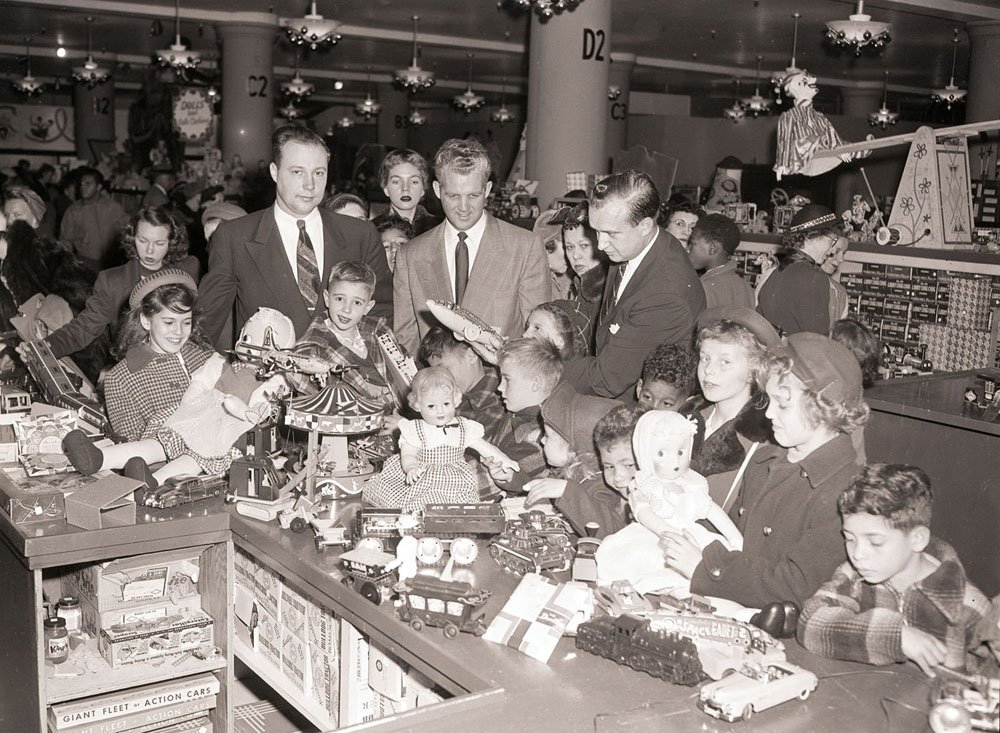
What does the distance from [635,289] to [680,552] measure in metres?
1.13

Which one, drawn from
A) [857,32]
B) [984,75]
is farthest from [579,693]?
[984,75]

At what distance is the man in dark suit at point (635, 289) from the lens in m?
3.24

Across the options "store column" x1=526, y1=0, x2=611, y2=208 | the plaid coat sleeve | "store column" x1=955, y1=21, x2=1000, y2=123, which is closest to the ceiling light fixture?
"store column" x1=526, y1=0, x2=611, y2=208

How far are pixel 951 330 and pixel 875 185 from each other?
14636 millimetres

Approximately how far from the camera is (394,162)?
5.14 m

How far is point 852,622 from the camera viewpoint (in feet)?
7.11

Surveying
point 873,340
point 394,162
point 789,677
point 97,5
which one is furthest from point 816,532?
point 97,5

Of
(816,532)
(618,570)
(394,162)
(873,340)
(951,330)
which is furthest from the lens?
(951,330)

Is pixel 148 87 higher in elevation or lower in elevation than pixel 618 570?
higher

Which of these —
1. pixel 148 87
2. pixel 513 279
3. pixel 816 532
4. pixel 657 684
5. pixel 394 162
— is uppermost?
pixel 148 87

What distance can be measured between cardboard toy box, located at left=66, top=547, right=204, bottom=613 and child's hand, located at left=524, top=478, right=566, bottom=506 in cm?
130

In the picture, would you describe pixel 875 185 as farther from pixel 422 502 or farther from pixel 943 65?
pixel 422 502

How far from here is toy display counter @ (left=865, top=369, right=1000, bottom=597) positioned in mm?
4305

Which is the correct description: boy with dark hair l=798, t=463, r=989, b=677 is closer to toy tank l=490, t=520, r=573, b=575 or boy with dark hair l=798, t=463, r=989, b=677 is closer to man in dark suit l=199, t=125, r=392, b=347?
toy tank l=490, t=520, r=573, b=575
